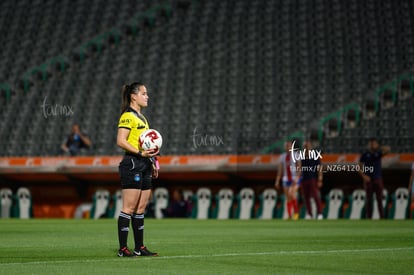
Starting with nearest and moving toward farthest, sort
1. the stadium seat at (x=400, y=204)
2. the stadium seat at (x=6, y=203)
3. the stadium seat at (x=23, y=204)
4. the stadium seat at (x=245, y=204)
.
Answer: the stadium seat at (x=400, y=204) < the stadium seat at (x=245, y=204) < the stadium seat at (x=23, y=204) < the stadium seat at (x=6, y=203)

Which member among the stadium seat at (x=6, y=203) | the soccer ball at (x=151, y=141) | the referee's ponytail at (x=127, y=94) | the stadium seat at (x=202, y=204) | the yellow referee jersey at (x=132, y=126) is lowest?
the stadium seat at (x=6, y=203)

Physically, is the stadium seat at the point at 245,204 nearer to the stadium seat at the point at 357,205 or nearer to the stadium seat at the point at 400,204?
the stadium seat at the point at 357,205

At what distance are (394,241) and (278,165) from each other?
13.7 m

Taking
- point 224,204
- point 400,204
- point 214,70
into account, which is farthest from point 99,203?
point 400,204

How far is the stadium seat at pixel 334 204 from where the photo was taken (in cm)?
2502

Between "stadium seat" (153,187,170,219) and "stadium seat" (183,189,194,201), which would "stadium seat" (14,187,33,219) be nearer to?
"stadium seat" (153,187,170,219)

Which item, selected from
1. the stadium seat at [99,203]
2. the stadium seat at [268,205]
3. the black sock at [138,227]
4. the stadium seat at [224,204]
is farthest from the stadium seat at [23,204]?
the black sock at [138,227]

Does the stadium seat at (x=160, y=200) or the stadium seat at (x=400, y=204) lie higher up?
the stadium seat at (x=400, y=204)

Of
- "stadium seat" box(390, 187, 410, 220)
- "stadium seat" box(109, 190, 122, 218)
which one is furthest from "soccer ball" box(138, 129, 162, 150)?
"stadium seat" box(109, 190, 122, 218)

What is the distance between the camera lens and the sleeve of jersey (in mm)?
8445

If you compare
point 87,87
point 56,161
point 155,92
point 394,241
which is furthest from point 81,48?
point 394,241

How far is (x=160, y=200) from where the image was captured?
27.4 m

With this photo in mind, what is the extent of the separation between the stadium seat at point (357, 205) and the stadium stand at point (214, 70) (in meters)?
1.56

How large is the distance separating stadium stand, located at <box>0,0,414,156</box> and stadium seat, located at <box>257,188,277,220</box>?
1.56 metres
